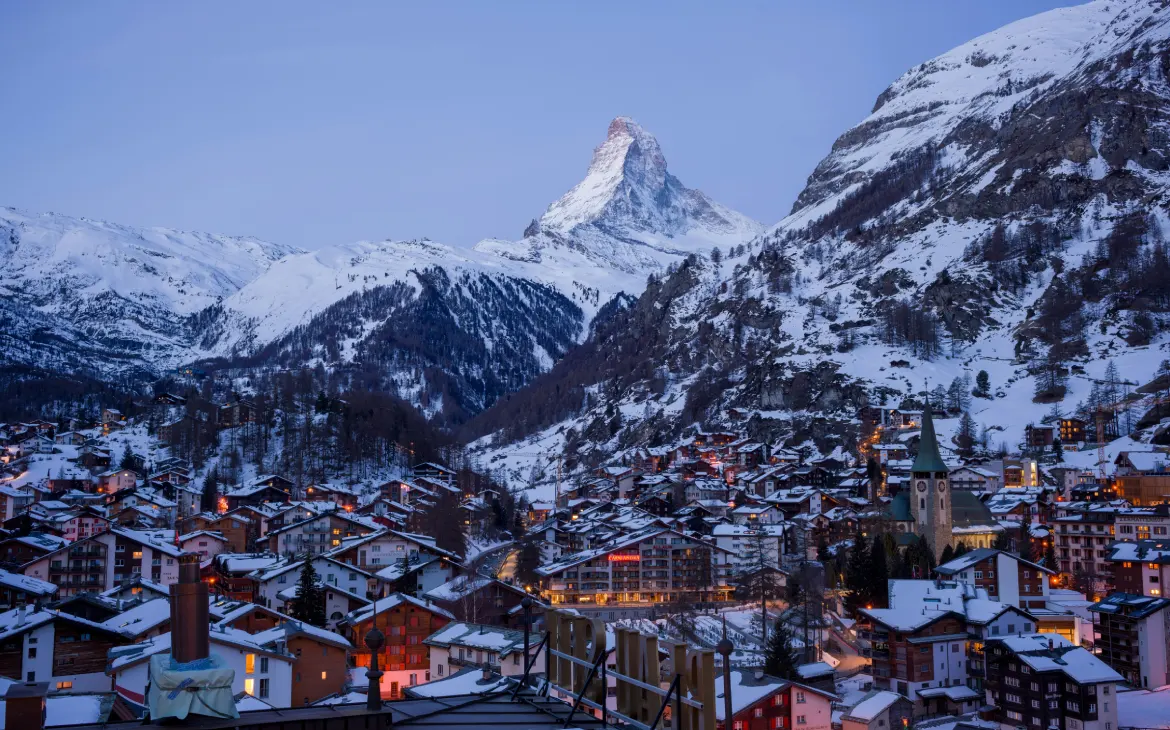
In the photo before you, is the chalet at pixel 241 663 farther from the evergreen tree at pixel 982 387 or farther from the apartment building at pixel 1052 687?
the evergreen tree at pixel 982 387

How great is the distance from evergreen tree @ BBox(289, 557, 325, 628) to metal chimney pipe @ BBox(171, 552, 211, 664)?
140 ft

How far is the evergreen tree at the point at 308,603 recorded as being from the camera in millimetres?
50312

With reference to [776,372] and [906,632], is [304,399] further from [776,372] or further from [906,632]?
[906,632]

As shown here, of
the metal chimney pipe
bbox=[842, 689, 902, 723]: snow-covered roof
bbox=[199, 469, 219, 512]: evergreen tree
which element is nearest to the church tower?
bbox=[842, 689, 902, 723]: snow-covered roof

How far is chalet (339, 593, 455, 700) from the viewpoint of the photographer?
4462cm

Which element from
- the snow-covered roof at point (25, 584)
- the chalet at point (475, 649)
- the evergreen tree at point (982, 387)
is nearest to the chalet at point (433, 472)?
the snow-covered roof at point (25, 584)

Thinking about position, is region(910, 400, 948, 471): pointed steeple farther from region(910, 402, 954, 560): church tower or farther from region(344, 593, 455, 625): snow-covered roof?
region(344, 593, 455, 625): snow-covered roof

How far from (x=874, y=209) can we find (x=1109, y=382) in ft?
267

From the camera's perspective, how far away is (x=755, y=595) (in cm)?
6272

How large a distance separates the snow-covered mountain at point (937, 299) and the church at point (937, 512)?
34745 millimetres

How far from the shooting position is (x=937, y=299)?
443ft

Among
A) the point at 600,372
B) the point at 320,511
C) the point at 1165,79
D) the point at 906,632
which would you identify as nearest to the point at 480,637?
the point at 906,632

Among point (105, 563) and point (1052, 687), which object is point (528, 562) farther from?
point (1052, 687)

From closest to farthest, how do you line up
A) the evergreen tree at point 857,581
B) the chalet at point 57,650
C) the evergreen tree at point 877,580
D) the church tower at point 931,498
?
the chalet at point 57,650, the evergreen tree at point 877,580, the evergreen tree at point 857,581, the church tower at point 931,498
